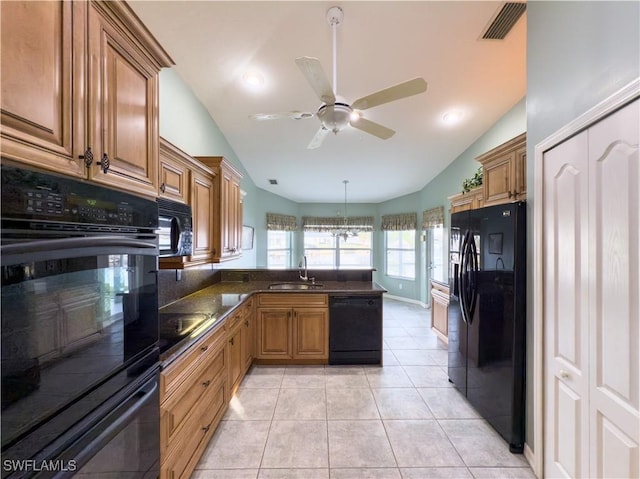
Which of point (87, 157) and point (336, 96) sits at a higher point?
point (336, 96)

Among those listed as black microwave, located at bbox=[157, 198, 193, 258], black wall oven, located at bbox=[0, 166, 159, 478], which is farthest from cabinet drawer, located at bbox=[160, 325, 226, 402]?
black microwave, located at bbox=[157, 198, 193, 258]

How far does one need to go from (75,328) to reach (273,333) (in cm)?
256

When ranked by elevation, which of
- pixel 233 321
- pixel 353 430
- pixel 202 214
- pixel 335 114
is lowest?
pixel 353 430

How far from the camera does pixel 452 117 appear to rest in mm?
3789

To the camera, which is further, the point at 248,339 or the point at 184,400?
the point at 248,339

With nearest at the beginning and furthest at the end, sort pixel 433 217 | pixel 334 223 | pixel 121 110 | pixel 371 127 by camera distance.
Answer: pixel 121 110 < pixel 371 127 < pixel 433 217 < pixel 334 223

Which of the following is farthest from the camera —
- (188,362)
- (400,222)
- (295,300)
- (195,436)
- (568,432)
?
(400,222)

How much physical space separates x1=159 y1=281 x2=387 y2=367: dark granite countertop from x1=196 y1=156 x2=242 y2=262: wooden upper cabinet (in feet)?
1.40

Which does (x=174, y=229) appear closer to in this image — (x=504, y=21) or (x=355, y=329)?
(x=355, y=329)

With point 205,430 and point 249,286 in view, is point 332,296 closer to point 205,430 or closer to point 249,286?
point 249,286

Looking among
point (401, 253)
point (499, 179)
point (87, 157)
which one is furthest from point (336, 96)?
point (401, 253)

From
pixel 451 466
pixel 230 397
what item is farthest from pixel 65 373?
pixel 451 466

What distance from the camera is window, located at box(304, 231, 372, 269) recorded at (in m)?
8.06

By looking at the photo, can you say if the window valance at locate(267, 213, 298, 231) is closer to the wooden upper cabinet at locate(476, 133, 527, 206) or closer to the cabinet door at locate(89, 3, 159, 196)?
the wooden upper cabinet at locate(476, 133, 527, 206)
